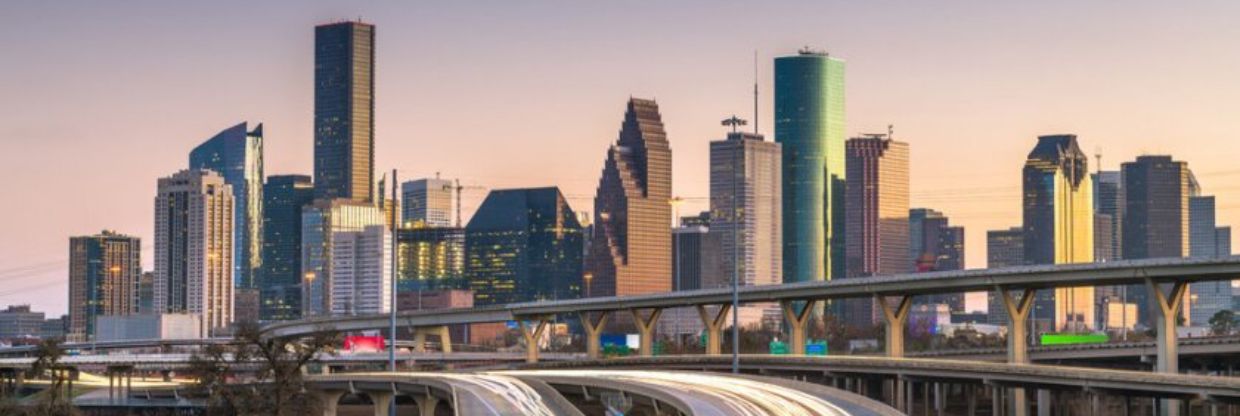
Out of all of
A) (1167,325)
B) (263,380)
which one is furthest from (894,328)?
(263,380)

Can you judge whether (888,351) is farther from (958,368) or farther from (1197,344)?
(1197,344)

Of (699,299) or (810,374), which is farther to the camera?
(699,299)

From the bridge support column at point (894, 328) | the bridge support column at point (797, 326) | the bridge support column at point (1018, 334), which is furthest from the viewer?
the bridge support column at point (797, 326)

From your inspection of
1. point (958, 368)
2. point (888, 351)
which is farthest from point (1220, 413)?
point (958, 368)

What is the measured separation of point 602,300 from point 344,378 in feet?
163

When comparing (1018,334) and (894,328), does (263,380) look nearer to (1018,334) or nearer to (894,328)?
(1018,334)

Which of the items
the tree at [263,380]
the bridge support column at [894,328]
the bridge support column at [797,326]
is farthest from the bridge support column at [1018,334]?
the tree at [263,380]

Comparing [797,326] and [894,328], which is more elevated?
[894,328]

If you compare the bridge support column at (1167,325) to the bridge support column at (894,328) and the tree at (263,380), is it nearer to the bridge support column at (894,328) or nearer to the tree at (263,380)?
the bridge support column at (894,328)

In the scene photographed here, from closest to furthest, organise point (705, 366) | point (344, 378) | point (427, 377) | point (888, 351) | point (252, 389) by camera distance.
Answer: point (252, 389) < point (427, 377) < point (344, 378) < point (888, 351) < point (705, 366)

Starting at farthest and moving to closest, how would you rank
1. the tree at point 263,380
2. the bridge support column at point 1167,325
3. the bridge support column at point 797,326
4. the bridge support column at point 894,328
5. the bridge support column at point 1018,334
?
the bridge support column at point 797,326 → the bridge support column at point 894,328 → the bridge support column at point 1018,334 → the bridge support column at point 1167,325 → the tree at point 263,380

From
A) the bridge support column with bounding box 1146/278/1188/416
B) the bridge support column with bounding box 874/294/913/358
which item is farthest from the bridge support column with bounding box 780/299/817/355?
the bridge support column with bounding box 1146/278/1188/416

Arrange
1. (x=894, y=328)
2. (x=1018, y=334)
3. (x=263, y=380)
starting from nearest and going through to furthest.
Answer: (x=263, y=380) < (x=1018, y=334) < (x=894, y=328)

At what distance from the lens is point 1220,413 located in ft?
595
